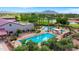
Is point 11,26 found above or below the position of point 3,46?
above

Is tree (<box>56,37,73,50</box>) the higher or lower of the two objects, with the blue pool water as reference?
lower

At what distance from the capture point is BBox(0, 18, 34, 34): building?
183cm

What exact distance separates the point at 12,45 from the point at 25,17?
36cm

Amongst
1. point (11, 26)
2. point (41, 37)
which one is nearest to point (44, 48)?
point (41, 37)

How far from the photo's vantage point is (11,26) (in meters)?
1.84

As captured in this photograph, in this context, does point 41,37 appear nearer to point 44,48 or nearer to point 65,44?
point 44,48

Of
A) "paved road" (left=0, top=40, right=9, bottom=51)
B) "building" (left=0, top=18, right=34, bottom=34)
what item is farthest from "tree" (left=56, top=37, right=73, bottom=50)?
"paved road" (left=0, top=40, right=9, bottom=51)

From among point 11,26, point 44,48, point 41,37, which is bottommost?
point 44,48

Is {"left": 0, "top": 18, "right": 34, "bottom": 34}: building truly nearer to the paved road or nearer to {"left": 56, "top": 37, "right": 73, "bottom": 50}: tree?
the paved road
